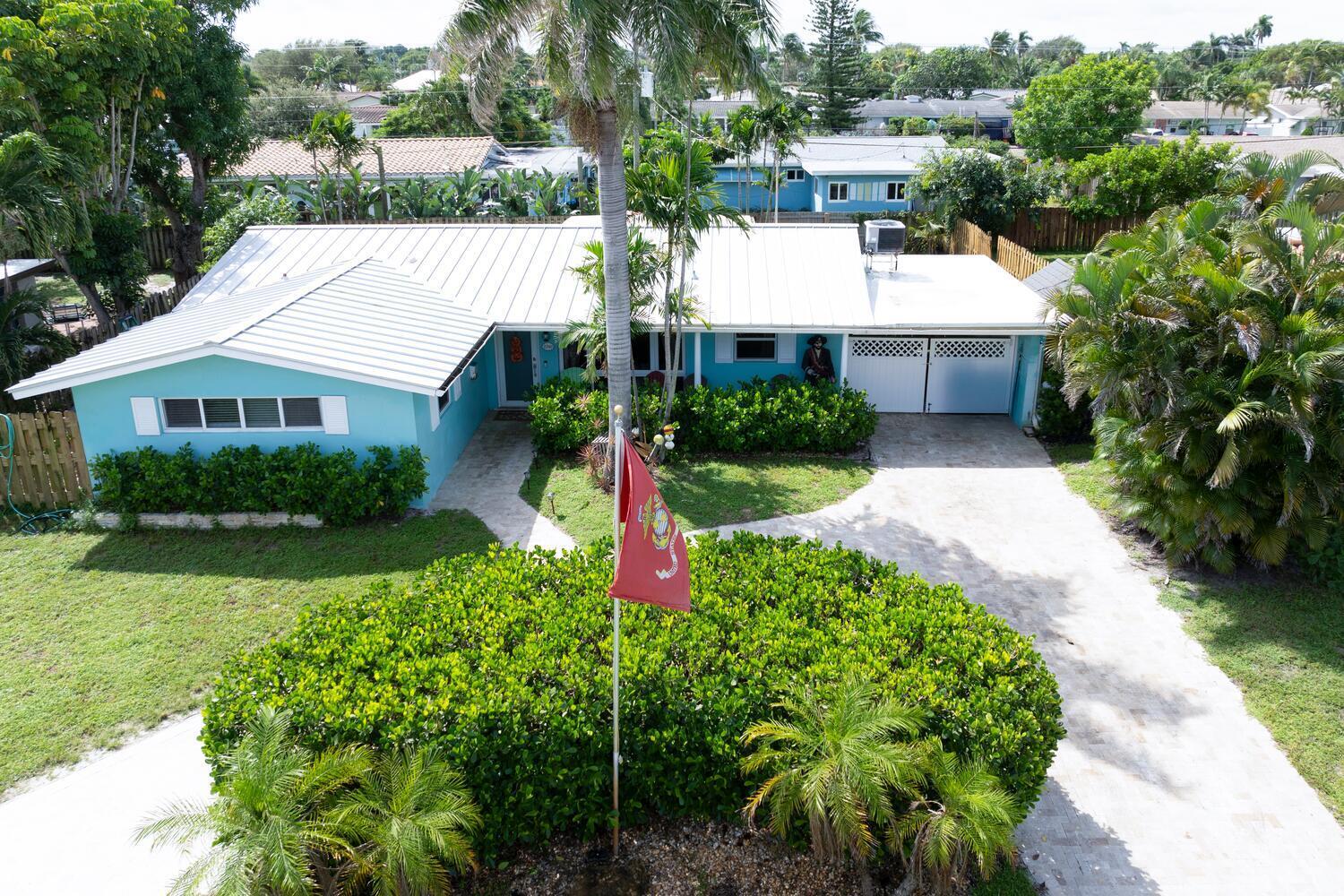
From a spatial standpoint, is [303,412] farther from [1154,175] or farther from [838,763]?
[1154,175]

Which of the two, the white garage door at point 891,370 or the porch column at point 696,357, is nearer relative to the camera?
the porch column at point 696,357

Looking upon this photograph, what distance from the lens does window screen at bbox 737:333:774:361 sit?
17234 millimetres

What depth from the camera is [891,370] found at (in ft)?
58.7

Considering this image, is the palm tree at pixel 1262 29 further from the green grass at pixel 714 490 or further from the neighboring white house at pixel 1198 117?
the green grass at pixel 714 490

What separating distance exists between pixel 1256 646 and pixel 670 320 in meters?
9.89

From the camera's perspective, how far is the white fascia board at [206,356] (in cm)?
1273

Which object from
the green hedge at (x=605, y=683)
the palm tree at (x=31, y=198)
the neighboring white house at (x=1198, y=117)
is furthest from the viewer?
the neighboring white house at (x=1198, y=117)

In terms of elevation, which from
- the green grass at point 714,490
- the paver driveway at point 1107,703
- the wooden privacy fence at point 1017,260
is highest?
the wooden privacy fence at point 1017,260

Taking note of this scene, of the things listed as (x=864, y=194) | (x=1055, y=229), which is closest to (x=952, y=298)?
(x=1055, y=229)

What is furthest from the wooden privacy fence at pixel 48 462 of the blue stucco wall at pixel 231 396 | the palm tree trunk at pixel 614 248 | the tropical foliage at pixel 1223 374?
the tropical foliage at pixel 1223 374

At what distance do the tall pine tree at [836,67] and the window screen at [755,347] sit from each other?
50455 mm

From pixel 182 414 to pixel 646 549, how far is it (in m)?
9.55

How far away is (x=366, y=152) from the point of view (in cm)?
3947

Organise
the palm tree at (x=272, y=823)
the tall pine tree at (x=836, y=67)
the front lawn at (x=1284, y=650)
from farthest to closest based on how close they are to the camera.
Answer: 1. the tall pine tree at (x=836, y=67)
2. the front lawn at (x=1284, y=650)
3. the palm tree at (x=272, y=823)
